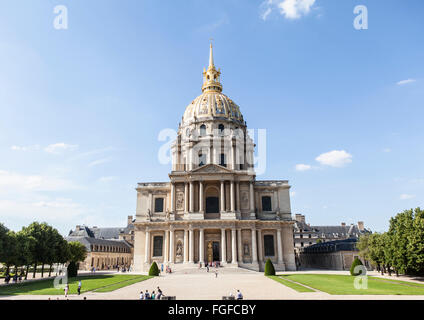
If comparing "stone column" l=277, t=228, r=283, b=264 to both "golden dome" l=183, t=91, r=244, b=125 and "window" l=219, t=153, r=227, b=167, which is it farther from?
"golden dome" l=183, t=91, r=244, b=125

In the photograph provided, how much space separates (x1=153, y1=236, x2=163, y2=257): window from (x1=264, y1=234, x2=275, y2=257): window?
58.5ft

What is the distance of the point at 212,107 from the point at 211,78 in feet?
40.2

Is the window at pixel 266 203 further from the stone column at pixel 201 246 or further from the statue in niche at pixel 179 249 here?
the statue in niche at pixel 179 249

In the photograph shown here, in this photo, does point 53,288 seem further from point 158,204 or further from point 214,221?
point 158,204

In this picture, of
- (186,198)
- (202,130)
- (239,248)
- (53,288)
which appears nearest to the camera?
(53,288)

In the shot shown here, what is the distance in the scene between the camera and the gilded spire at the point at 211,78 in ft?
266

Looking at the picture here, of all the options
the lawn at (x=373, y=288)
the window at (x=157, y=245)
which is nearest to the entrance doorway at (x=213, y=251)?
the window at (x=157, y=245)

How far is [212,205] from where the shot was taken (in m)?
59.1

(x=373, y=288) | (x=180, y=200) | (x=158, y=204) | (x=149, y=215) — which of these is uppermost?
(x=180, y=200)

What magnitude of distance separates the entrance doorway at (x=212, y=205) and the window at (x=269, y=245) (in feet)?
31.8

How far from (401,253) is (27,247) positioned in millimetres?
42349

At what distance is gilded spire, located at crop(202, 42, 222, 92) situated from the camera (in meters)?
81.1

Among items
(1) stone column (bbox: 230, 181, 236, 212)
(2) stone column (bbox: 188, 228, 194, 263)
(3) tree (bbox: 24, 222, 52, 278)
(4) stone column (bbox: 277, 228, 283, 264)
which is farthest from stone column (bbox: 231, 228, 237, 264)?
(3) tree (bbox: 24, 222, 52, 278)

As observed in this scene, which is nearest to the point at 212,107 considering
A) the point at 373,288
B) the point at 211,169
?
the point at 211,169
